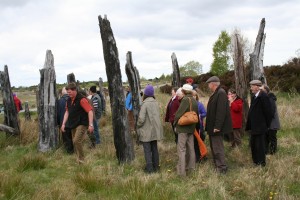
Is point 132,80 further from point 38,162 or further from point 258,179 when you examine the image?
point 258,179

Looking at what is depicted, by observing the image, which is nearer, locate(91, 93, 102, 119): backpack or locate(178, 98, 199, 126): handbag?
locate(178, 98, 199, 126): handbag

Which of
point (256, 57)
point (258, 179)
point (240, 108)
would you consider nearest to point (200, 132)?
point (240, 108)

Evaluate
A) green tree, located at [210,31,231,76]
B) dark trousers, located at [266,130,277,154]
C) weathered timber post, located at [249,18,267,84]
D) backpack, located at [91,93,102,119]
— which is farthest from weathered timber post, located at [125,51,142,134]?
green tree, located at [210,31,231,76]

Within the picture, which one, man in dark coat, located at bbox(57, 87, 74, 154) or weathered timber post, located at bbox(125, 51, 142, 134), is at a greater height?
weathered timber post, located at bbox(125, 51, 142, 134)

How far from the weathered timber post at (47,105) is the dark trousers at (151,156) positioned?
3.43 m

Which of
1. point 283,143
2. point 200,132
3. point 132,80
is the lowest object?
point 283,143

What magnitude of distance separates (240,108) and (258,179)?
296 cm

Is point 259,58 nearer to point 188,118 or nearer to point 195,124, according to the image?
point 195,124

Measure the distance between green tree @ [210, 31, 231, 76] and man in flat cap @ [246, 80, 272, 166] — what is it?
2842 cm

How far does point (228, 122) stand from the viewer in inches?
260

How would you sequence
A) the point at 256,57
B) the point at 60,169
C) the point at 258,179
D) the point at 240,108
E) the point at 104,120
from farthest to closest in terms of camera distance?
the point at 104,120 → the point at 256,57 → the point at 240,108 → the point at 60,169 → the point at 258,179

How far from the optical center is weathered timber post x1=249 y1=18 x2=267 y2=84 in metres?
9.35

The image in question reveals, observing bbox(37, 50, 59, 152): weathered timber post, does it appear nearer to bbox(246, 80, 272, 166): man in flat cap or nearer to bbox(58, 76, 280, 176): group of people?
bbox(58, 76, 280, 176): group of people

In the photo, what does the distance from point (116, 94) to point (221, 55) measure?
29.4m
